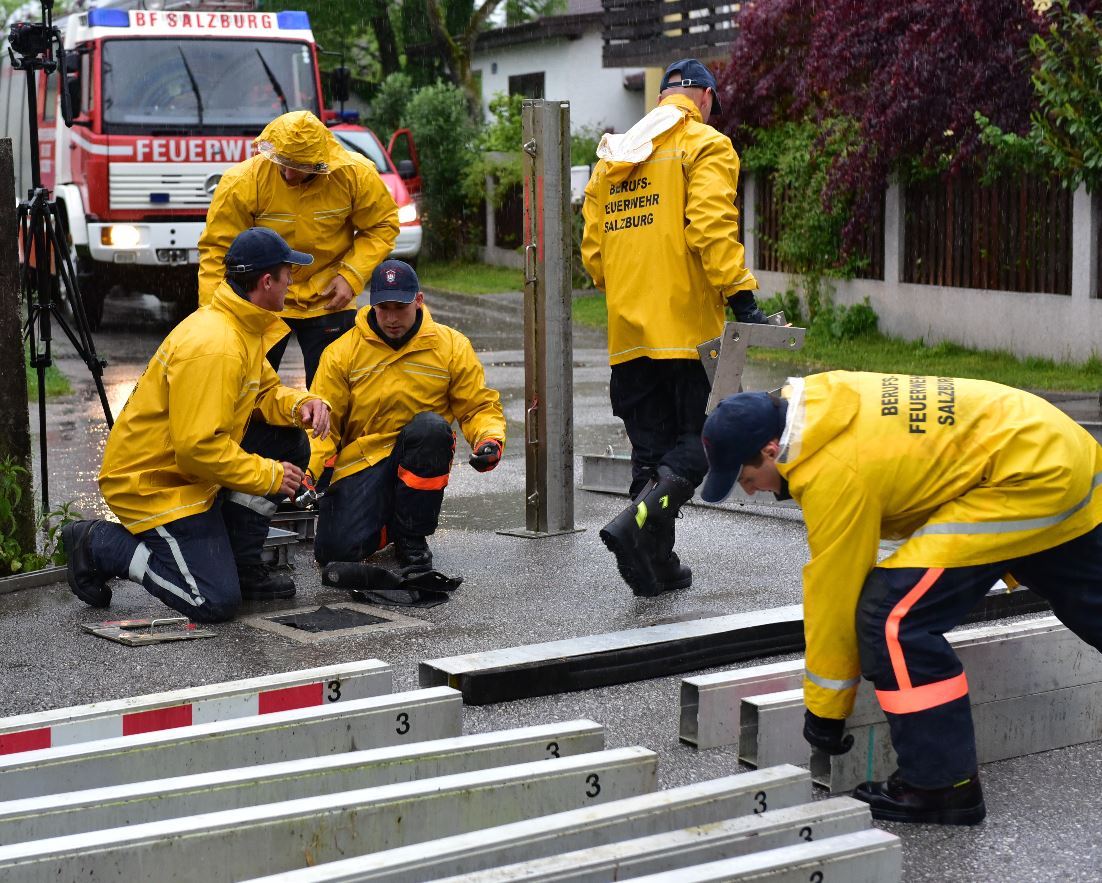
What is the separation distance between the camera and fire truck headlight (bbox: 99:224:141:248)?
1552 centimetres

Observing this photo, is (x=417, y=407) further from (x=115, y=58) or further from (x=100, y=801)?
(x=115, y=58)

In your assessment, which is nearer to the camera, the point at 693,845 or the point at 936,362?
the point at 693,845

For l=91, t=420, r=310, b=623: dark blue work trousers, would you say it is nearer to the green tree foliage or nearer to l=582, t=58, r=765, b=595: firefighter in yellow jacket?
l=582, t=58, r=765, b=595: firefighter in yellow jacket

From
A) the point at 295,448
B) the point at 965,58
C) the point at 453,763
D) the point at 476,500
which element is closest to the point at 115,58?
the point at 965,58

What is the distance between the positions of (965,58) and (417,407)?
8966 mm

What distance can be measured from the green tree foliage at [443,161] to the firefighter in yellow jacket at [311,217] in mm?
19337

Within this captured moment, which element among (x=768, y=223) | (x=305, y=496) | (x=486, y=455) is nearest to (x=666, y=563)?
(x=486, y=455)

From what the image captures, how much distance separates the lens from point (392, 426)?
22.0 ft

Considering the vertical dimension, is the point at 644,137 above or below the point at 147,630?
above

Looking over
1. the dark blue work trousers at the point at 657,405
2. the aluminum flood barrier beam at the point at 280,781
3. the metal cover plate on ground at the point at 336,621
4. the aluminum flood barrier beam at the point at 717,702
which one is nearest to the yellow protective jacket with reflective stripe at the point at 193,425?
the metal cover plate on ground at the point at 336,621

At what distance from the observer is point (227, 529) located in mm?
6352

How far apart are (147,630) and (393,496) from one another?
1225 millimetres

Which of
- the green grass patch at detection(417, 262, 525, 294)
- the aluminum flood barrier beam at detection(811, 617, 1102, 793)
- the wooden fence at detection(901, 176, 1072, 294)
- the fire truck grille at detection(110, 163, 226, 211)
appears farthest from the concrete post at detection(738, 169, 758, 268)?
the aluminum flood barrier beam at detection(811, 617, 1102, 793)

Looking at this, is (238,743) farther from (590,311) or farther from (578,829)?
(590,311)
